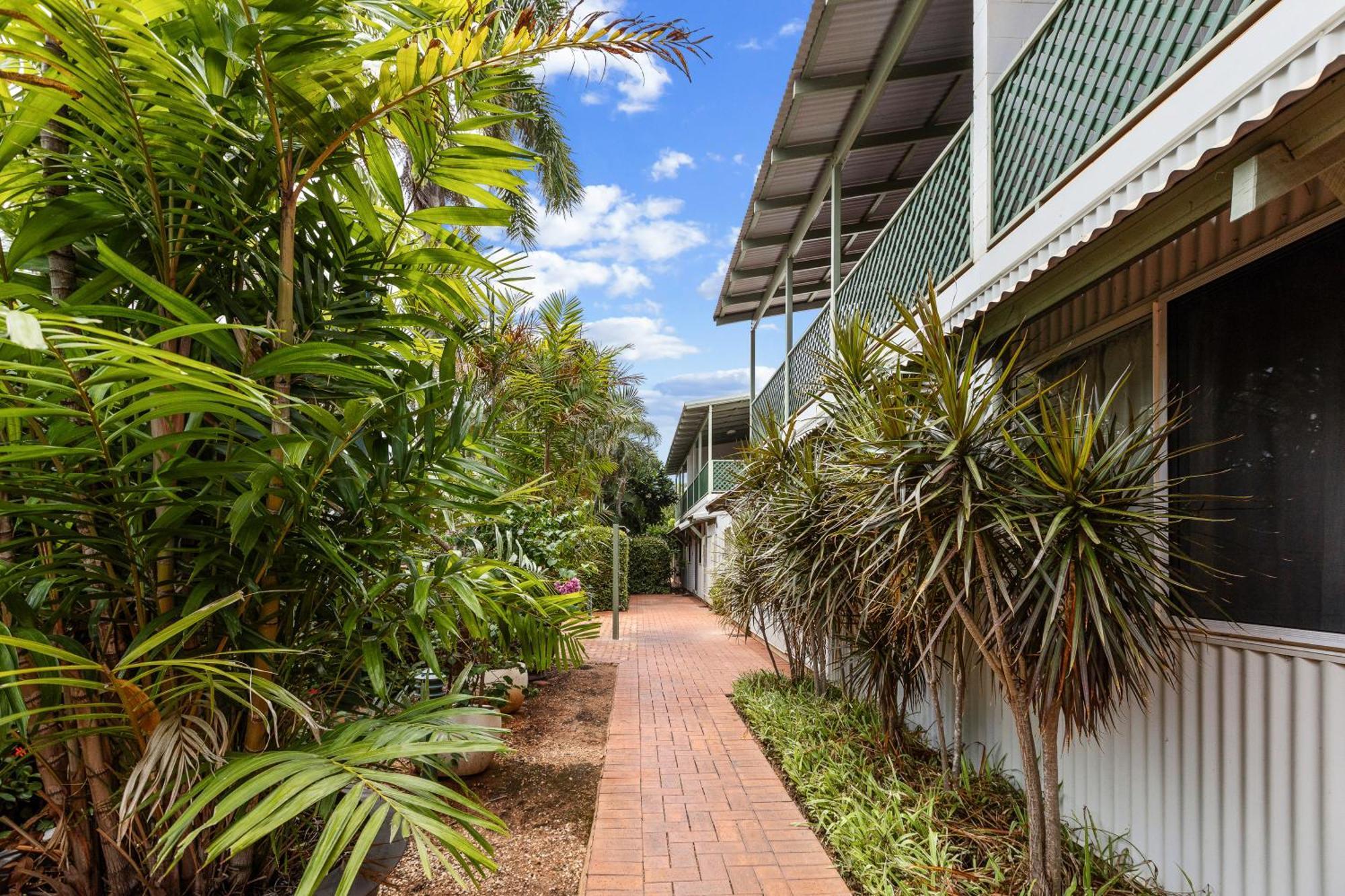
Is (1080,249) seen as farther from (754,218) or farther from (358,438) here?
(754,218)

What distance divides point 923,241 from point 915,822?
3620 millimetres

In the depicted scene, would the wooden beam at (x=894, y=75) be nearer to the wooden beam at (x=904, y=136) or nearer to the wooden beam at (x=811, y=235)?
the wooden beam at (x=904, y=136)

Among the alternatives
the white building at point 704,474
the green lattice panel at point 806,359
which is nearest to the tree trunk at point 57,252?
the green lattice panel at point 806,359

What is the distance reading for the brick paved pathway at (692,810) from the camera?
129 inches

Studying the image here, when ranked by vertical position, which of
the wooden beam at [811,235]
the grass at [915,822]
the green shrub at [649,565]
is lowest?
the green shrub at [649,565]

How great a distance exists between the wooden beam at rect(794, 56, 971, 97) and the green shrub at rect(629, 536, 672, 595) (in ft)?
54.1

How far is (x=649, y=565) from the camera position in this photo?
21.7 metres

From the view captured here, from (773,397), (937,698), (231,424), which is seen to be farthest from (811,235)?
(231,424)

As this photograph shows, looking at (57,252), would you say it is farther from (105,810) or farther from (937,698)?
(937,698)

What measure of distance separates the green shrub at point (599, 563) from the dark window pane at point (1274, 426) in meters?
5.85

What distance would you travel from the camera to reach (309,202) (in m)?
2.03

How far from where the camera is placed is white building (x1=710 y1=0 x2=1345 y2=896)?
205 cm

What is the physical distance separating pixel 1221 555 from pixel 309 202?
11.8 ft

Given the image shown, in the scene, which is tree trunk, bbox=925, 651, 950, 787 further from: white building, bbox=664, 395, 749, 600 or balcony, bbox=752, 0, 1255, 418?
white building, bbox=664, 395, 749, 600
